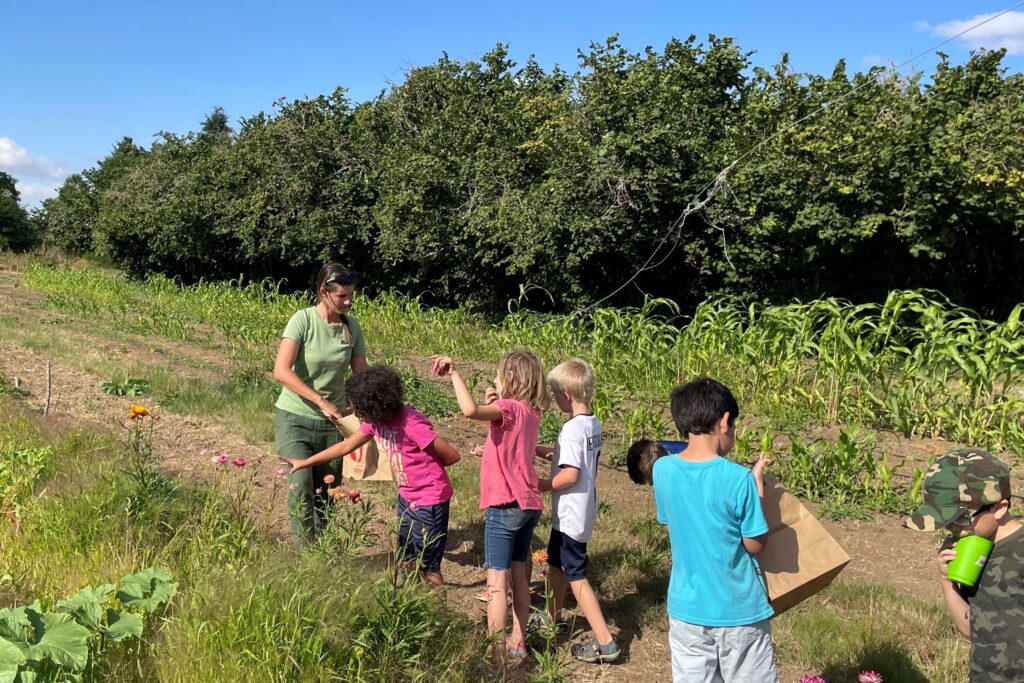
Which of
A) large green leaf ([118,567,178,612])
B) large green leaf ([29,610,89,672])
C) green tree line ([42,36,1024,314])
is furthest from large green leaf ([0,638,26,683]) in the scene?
green tree line ([42,36,1024,314])

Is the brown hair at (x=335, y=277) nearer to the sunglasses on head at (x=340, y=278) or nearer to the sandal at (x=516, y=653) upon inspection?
the sunglasses on head at (x=340, y=278)

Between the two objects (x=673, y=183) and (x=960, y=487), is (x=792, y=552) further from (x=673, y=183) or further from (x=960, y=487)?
(x=673, y=183)

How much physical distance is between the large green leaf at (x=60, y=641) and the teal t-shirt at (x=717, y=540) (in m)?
1.98

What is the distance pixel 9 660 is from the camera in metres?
2.66

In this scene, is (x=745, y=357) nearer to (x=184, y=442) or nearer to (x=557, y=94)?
(x=184, y=442)

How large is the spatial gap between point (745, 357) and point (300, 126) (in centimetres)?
1440

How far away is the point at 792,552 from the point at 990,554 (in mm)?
714

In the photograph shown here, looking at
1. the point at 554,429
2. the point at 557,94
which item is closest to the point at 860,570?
the point at 554,429

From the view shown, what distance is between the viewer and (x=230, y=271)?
966 inches

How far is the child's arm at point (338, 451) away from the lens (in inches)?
153

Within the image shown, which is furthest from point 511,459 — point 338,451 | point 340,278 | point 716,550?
point 340,278

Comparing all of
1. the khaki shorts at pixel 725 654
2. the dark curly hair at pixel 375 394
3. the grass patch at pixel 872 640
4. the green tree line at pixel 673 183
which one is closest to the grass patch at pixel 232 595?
the dark curly hair at pixel 375 394

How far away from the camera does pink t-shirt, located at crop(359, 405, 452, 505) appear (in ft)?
12.2

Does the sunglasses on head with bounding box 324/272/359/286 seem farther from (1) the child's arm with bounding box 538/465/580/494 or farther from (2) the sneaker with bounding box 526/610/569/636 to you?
(2) the sneaker with bounding box 526/610/569/636
